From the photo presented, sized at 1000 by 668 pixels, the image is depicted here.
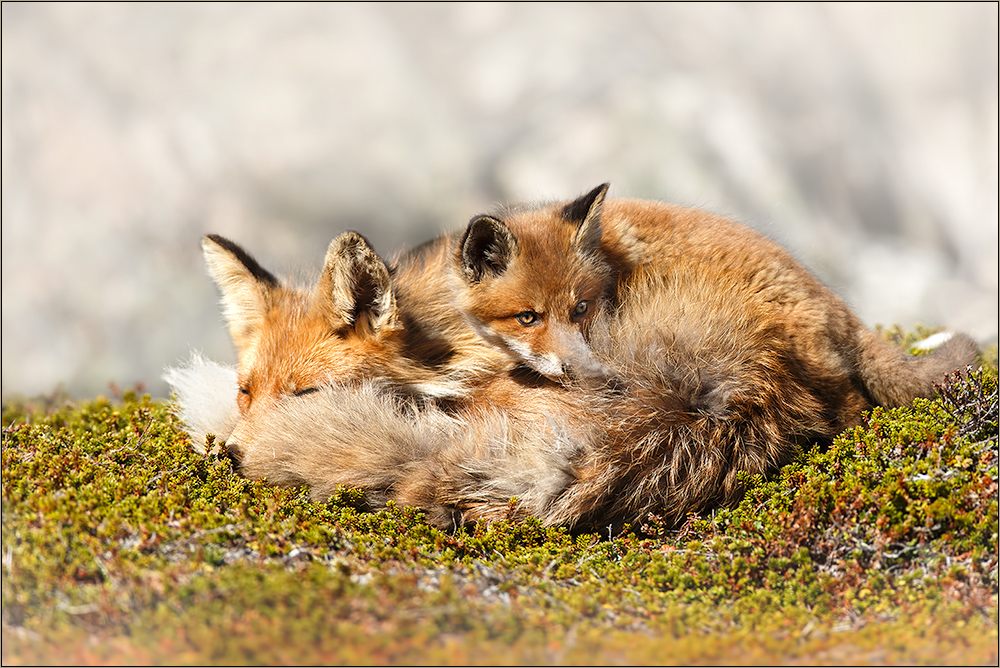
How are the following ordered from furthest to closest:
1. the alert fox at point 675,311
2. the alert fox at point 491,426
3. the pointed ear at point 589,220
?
the pointed ear at point 589,220, the alert fox at point 675,311, the alert fox at point 491,426

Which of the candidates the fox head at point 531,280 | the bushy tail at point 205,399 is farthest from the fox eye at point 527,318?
the bushy tail at point 205,399

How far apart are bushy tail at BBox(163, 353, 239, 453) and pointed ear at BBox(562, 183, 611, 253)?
202 cm

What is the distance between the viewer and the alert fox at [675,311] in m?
3.29

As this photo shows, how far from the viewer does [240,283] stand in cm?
382

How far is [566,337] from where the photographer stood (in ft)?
11.4

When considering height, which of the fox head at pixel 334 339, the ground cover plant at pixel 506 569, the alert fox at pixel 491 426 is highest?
the fox head at pixel 334 339

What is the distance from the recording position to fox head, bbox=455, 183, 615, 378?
3.61 meters

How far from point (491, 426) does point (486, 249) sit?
98 cm

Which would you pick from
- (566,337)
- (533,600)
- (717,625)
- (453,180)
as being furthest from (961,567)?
(453,180)

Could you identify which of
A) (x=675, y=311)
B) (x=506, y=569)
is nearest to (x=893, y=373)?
(x=675, y=311)

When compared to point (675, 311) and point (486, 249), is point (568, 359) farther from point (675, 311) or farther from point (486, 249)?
point (486, 249)

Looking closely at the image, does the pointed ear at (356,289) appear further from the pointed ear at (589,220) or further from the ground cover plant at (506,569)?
the pointed ear at (589,220)

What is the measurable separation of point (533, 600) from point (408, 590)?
1.45 feet

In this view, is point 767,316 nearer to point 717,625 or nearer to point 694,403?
point 694,403
